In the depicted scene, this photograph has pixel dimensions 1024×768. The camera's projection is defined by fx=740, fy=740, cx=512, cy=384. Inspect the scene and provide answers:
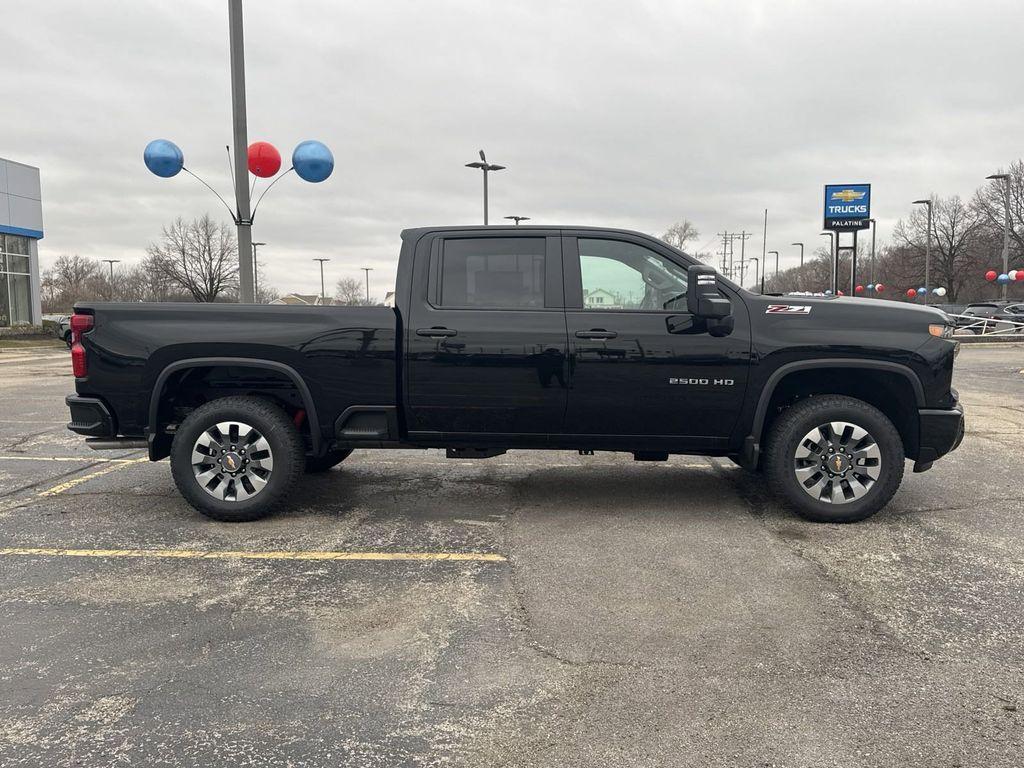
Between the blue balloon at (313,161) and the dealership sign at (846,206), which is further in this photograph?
the dealership sign at (846,206)

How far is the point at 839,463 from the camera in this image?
4.90 m

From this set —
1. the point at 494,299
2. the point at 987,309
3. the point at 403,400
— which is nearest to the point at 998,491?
the point at 494,299

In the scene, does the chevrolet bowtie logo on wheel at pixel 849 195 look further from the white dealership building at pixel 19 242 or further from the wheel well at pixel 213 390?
the white dealership building at pixel 19 242

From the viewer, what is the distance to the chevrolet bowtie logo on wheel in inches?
1432

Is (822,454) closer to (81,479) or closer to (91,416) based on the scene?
(91,416)

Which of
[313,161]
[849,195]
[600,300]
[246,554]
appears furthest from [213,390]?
→ [849,195]

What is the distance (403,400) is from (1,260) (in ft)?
120

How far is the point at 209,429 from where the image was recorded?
496 cm

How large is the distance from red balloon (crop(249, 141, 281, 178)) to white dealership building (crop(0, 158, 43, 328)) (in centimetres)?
2679

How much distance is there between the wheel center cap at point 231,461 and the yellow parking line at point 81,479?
1921 mm

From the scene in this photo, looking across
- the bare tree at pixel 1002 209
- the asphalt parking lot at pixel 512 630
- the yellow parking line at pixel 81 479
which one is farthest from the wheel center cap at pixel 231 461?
the bare tree at pixel 1002 209

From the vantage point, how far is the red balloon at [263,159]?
40.3 ft

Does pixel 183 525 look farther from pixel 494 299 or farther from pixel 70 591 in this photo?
pixel 494 299

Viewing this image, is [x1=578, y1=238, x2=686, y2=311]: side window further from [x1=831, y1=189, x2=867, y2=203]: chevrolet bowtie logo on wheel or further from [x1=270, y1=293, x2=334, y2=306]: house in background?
[x1=831, y1=189, x2=867, y2=203]: chevrolet bowtie logo on wheel
